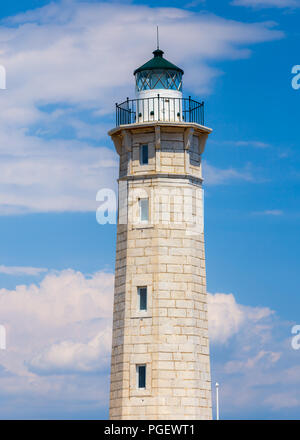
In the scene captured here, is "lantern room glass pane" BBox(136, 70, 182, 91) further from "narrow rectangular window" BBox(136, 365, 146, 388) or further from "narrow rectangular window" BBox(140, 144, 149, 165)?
"narrow rectangular window" BBox(136, 365, 146, 388)

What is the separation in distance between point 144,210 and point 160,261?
272 centimetres

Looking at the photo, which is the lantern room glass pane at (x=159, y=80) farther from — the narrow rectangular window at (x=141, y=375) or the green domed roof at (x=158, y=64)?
the narrow rectangular window at (x=141, y=375)

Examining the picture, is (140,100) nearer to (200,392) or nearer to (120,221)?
(120,221)

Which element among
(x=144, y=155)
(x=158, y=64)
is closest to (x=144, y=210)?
(x=144, y=155)

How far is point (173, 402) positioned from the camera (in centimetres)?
5884

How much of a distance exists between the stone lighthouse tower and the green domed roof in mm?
47

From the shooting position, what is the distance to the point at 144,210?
6144cm

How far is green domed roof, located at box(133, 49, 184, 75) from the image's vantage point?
62719 millimetres

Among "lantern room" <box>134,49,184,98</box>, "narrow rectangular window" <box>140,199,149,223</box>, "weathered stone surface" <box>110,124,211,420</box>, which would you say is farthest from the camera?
"lantern room" <box>134,49,184,98</box>

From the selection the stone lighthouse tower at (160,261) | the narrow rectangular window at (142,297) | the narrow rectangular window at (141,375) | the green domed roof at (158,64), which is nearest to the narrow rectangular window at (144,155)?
the stone lighthouse tower at (160,261)

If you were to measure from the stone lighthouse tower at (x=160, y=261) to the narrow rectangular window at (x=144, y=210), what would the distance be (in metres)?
0.05

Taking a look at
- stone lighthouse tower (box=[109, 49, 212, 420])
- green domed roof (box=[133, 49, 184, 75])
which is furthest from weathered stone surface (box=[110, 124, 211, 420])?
green domed roof (box=[133, 49, 184, 75])

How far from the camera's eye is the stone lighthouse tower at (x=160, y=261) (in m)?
59.2
